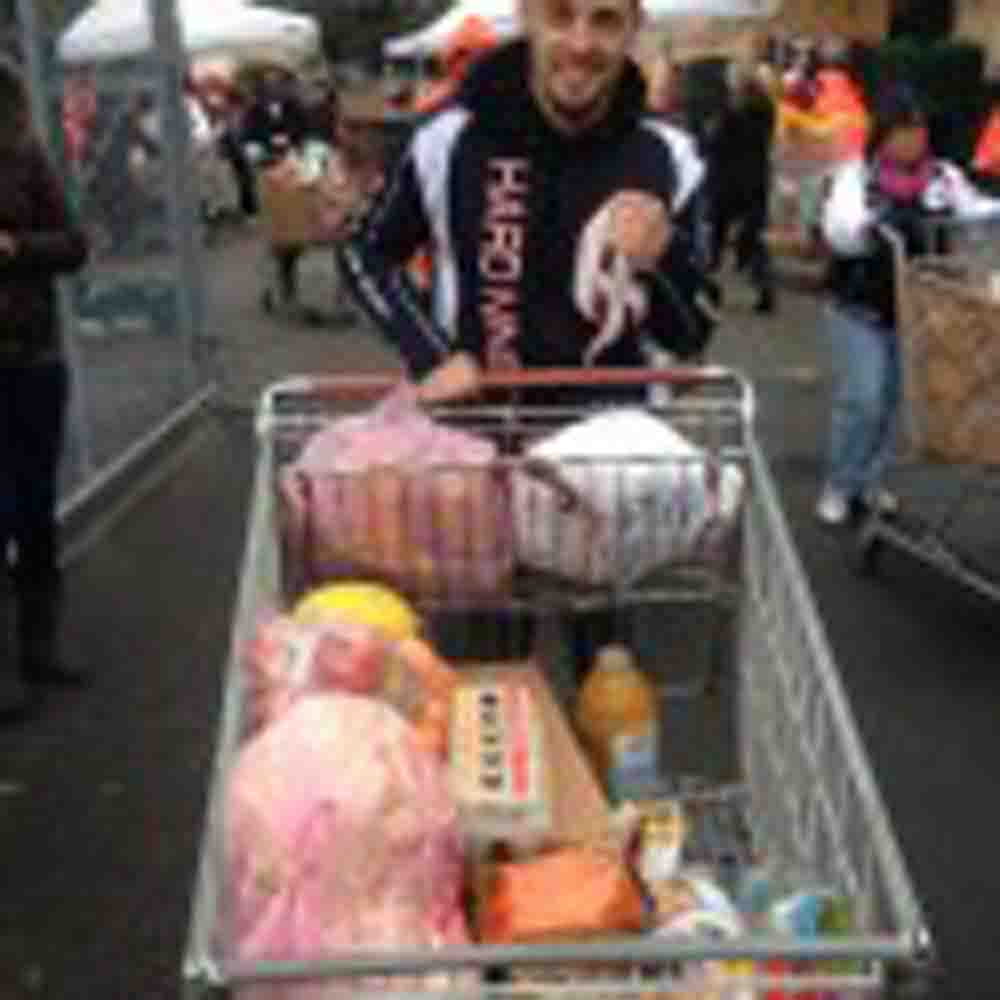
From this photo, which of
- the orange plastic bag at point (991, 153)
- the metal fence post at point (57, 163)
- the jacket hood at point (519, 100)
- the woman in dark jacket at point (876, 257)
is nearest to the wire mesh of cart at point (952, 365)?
the woman in dark jacket at point (876, 257)

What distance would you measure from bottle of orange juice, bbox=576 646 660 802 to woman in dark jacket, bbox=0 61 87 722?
2.67 m

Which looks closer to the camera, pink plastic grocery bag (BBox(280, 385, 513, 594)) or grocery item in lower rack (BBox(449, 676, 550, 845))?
grocery item in lower rack (BBox(449, 676, 550, 845))

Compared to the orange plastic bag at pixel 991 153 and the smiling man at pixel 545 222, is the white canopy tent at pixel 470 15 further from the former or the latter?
the smiling man at pixel 545 222

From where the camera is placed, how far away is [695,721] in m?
3.15

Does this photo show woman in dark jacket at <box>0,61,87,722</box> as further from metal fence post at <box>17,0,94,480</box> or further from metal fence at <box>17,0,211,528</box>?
metal fence at <box>17,0,211,528</box>

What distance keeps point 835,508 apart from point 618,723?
4.69 m

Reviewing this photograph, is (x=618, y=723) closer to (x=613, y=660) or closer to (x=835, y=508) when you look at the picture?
(x=613, y=660)

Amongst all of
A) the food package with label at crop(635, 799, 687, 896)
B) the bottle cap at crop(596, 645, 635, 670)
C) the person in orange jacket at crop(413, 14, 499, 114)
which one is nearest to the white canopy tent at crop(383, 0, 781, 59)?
the person in orange jacket at crop(413, 14, 499, 114)

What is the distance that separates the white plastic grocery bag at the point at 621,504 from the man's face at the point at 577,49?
0.62 m

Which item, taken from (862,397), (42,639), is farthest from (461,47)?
(42,639)

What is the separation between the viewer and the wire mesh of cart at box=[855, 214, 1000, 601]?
18.1 feet

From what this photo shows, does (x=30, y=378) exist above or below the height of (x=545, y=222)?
below

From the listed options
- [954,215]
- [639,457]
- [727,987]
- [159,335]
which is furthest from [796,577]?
[159,335]

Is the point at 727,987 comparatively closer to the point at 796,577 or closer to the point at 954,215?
the point at 796,577
